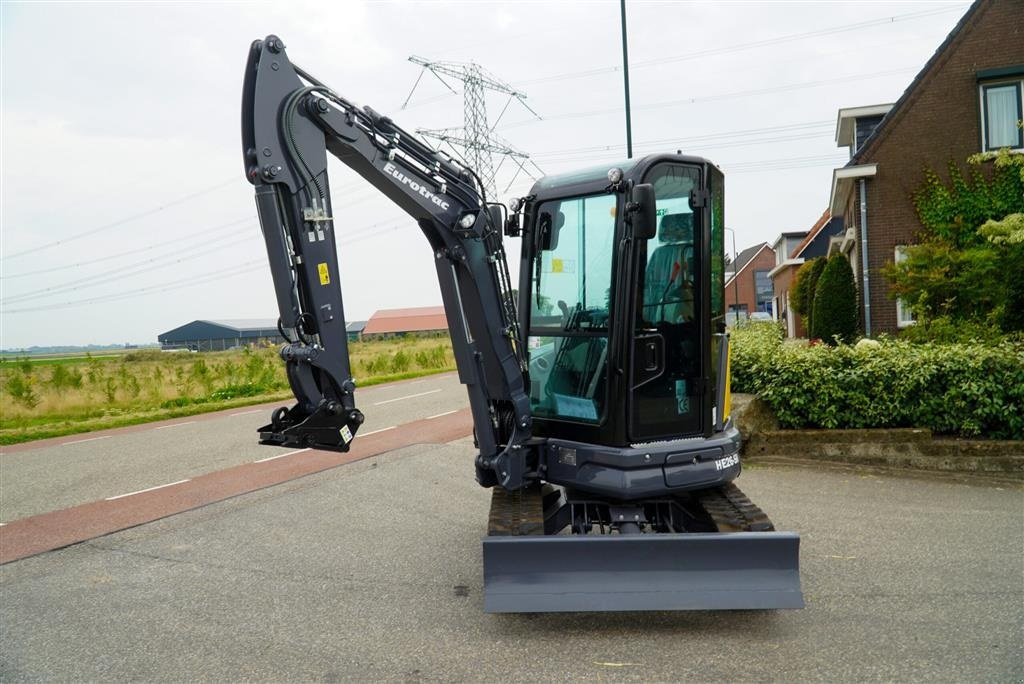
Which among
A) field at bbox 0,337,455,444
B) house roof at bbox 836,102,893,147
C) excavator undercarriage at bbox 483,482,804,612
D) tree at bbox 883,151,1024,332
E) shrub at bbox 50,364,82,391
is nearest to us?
excavator undercarriage at bbox 483,482,804,612

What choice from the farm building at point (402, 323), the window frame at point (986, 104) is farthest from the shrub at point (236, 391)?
the farm building at point (402, 323)

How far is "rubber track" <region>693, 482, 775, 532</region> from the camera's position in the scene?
4816 millimetres

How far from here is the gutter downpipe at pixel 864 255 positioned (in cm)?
1842

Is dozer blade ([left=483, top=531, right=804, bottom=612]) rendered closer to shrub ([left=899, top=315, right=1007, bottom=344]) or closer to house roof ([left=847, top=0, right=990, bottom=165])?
shrub ([left=899, top=315, right=1007, bottom=344])

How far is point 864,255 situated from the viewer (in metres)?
18.5

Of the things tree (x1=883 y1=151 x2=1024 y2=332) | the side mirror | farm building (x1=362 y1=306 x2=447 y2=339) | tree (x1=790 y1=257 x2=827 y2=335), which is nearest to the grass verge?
the side mirror

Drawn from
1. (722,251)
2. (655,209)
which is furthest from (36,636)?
(722,251)

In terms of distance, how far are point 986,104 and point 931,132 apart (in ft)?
4.00

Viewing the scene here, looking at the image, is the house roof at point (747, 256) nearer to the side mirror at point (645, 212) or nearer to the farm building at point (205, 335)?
the farm building at point (205, 335)

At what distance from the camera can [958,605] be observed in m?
4.91

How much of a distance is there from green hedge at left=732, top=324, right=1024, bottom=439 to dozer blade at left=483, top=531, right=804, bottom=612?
499cm

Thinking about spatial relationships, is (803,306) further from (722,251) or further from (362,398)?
(722,251)

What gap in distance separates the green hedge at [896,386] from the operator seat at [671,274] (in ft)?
15.4

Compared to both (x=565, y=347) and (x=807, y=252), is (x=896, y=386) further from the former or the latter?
(x=807, y=252)
